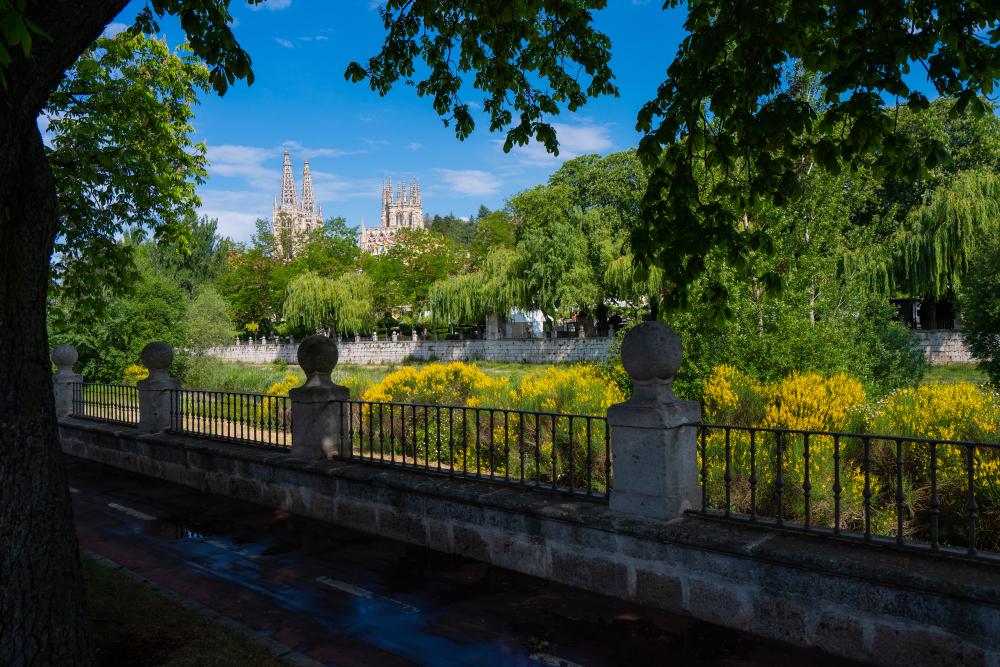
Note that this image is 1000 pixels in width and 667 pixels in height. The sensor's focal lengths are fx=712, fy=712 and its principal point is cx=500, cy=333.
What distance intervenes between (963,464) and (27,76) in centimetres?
796

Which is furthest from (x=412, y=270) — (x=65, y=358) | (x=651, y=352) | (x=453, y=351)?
(x=651, y=352)

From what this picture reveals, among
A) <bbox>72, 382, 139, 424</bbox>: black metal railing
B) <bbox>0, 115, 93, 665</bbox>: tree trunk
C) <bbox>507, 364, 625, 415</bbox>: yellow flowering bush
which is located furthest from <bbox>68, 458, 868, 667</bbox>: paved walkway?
<bbox>72, 382, 139, 424</bbox>: black metal railing

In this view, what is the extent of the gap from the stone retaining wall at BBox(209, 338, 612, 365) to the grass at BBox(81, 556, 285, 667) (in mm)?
32885

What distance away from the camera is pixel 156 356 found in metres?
11.2

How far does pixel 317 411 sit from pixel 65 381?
8561 millimetres

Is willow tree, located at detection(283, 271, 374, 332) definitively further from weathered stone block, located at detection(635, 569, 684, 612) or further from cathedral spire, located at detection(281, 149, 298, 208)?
cathedral spire, located at detection(281, 149, 298, 208)

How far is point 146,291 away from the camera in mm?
25234

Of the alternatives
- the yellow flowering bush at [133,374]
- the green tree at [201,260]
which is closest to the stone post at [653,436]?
the yellow flowering bush at [133,374]

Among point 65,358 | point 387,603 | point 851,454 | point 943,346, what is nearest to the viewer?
point 387,603

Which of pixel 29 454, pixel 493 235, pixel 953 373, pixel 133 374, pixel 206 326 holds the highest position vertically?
pixel 493 235

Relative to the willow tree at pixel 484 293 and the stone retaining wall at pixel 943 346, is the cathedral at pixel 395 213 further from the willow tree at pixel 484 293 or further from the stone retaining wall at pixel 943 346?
the stone retaining wall at pixel 943 346

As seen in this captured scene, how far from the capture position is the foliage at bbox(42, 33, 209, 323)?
33.1ft

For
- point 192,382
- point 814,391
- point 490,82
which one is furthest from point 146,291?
point 814,391

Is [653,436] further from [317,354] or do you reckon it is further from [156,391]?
[156,391]
